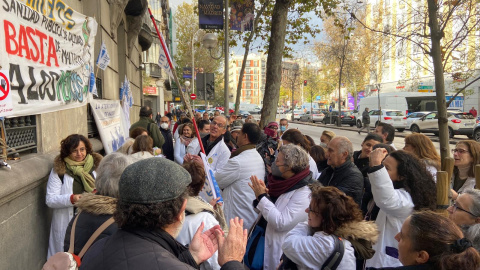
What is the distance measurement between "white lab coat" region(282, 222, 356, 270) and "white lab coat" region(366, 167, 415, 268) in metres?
0.70

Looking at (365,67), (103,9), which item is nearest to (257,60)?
(365,67)

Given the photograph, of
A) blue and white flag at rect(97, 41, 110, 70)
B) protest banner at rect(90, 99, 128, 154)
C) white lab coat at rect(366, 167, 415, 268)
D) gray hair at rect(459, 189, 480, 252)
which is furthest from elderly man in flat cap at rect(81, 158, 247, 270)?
blue and white flag at rect(97, 41, 110, 70)

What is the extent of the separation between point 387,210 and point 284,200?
2.83ft

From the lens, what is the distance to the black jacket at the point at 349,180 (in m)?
3.96

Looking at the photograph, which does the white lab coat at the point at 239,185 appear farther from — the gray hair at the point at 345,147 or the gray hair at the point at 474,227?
the gray hair at the point at 474,227

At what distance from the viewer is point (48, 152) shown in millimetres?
5020

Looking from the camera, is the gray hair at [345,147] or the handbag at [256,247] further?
the gray hair at [345,147]

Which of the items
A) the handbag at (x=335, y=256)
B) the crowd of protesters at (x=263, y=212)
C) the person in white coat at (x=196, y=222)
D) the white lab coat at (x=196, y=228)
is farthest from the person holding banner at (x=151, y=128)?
the handbag at (x=335, y=256)

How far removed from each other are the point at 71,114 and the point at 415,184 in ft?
16.6

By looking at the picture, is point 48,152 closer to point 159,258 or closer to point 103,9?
point 159,258

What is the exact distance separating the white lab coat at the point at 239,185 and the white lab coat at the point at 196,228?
5.71ft

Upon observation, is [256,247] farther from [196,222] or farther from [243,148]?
[196,222]

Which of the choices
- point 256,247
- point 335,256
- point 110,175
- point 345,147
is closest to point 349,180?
point 345,147

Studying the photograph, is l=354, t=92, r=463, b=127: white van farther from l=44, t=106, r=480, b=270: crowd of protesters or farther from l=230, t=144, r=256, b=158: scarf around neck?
l=44, t=106, r=480, b=270: crowd of protesters
